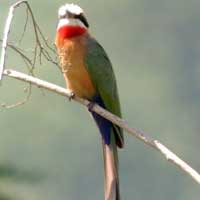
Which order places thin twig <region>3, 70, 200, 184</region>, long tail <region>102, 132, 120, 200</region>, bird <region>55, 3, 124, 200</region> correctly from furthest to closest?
bird <region>55, 3, 124, 200</region>, long tail <region>102, 132, 120, 200</region>, thin twig <region>3, 70, 200, 184</region>

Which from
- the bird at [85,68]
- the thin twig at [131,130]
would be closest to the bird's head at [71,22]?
the bird at [85,68]

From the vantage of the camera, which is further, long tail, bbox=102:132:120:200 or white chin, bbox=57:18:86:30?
white chin, bbox=57:18:86:30

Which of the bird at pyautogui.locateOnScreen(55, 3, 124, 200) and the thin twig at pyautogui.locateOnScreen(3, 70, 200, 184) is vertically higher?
the bird at pyautogui.locateOnScreen(55, 3, 124, 200)

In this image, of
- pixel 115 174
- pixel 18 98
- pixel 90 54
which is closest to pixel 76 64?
pixel 90 54

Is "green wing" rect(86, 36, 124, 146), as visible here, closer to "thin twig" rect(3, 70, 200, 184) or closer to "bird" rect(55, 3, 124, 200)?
"bird" rect(55, 3, 124, 200)

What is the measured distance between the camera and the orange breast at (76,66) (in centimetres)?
245

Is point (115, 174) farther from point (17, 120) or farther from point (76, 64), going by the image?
point (17, 120)

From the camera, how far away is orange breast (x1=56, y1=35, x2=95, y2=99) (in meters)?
2.45

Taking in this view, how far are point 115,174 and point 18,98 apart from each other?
103 centimetres

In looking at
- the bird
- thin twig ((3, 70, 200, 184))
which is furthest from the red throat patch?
thin twig ((3, 70, 200, 184))

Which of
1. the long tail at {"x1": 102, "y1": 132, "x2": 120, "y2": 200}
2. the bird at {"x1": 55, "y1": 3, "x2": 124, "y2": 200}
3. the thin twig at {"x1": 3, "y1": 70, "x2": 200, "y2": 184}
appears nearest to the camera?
the thin twig at {"x1": 3, "y1": 70, "x2": 200, "y2": 184}

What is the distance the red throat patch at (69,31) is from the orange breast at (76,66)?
10 millimetres

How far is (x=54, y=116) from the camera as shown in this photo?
133 inches

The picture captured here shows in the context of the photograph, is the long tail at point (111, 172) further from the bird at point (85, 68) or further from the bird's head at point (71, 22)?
the bird's head at point (71, 22)
